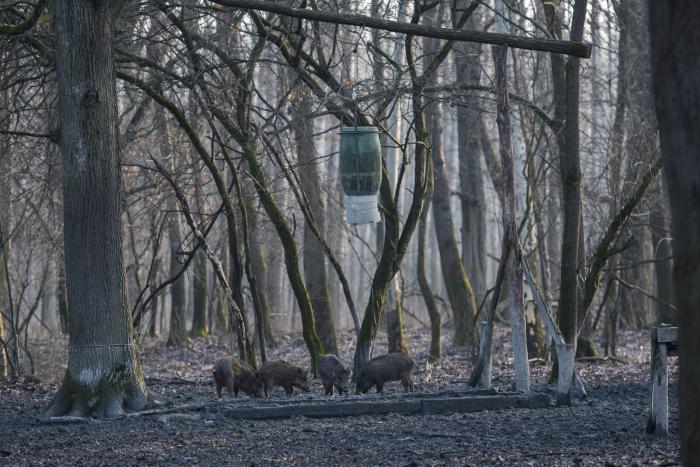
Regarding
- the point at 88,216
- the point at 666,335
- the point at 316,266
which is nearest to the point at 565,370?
the point at 666,335

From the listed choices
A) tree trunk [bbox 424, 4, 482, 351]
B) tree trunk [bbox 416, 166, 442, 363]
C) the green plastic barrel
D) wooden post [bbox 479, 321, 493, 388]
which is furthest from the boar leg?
tree trunk [bbox 424, 4, 482, 351]

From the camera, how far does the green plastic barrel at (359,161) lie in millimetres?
11039

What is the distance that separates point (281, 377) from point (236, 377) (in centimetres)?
66

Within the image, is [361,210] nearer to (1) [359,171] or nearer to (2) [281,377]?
(1) [359,171]

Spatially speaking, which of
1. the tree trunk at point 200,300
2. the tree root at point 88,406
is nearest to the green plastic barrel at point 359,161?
the tree root at point 88,406

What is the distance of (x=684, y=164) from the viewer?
4.61 metres

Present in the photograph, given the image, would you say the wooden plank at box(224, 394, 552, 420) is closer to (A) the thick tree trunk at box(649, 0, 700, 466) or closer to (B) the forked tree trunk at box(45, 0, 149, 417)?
(B) the forked tree trunk at box(45, 0, 149, 417)

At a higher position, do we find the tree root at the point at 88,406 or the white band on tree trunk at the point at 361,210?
the white band on tree trunk at the point at 361,210

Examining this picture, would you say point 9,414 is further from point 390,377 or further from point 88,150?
point 390,377

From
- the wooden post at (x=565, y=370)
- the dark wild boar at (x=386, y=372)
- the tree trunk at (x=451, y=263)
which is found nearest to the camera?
the wooden post at (x=565, y=370)

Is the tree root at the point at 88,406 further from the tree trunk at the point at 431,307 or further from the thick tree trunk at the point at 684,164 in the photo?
the tree trunk at the point at 431,307

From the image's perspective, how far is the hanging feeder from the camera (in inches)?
434

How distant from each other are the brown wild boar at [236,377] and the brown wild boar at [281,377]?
0.10m

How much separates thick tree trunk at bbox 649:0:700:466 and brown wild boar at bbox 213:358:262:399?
8060 millimetres
